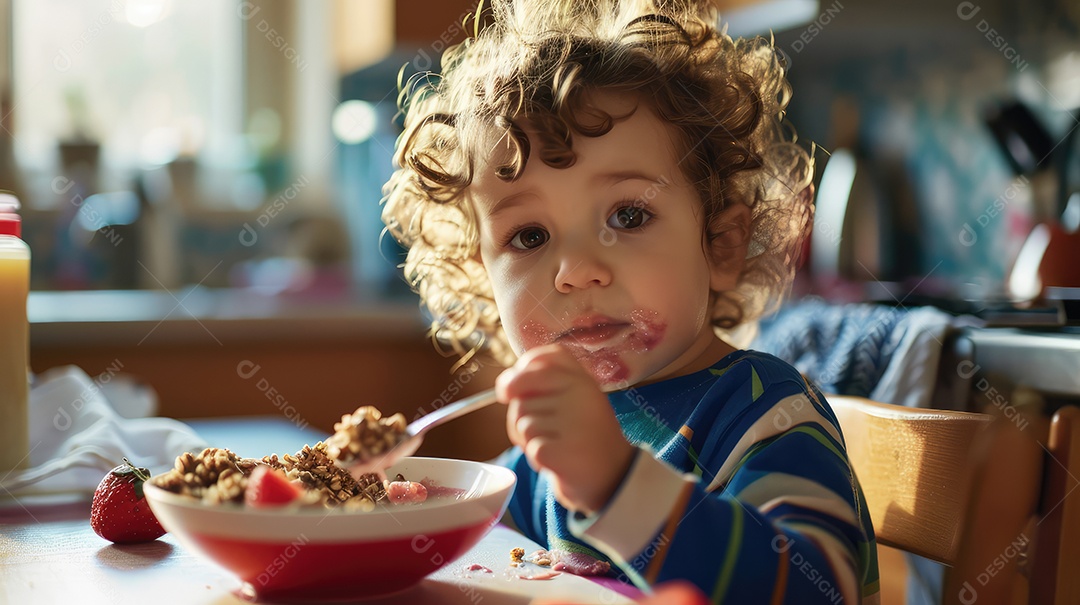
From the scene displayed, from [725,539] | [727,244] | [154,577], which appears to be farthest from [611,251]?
[154,577]

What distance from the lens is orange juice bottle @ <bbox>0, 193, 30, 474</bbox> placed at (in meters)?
1.04

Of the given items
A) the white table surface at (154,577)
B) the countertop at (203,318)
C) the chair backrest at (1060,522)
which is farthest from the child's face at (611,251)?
the countertop at (203,318)

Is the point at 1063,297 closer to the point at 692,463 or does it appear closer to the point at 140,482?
the point at 692,463

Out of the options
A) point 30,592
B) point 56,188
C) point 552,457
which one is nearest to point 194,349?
point 56,188

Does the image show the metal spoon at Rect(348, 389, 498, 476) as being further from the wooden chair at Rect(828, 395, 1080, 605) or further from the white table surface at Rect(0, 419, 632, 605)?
the wooden chair at Rect(828, 395, 1080, 605)

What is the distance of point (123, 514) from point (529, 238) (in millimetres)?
418

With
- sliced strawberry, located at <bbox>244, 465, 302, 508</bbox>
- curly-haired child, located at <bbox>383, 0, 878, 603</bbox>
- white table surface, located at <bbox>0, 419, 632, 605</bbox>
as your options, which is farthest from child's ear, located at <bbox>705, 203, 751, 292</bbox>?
sliced strawberry, located at <bbox>244, 465, 302, 508</bbox>

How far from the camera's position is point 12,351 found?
3.42 ft

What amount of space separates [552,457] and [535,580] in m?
0.15

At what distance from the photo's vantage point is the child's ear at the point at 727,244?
3.25 ft

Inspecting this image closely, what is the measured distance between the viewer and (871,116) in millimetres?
2275

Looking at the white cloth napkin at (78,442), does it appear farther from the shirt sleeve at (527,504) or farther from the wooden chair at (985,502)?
the wooden chair at (985,502)

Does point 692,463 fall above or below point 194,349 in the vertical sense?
above

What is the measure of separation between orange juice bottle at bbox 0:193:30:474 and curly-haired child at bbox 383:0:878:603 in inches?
16.6
